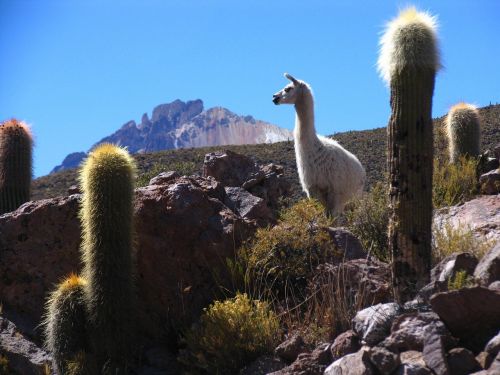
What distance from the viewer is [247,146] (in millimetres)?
41375

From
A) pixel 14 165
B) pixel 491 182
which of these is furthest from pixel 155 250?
pixel 491 182

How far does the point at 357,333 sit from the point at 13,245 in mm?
4335

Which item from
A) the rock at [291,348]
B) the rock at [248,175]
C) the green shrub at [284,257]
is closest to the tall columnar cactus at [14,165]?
the rock at [248,175]

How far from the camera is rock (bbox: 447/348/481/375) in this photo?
4715 mm

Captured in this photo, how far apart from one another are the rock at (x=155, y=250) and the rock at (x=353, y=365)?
2355 millimetres

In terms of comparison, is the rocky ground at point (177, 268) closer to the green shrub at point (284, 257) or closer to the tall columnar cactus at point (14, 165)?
the green shrub at point (284, 257)

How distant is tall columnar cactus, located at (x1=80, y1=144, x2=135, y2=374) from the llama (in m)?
4.36

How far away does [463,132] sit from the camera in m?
12.4

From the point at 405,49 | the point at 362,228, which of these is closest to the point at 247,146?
the point at 362,228

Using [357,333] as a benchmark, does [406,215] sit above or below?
above

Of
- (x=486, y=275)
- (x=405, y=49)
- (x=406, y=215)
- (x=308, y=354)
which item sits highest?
(x=405, y=49)

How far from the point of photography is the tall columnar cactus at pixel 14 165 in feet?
34.9

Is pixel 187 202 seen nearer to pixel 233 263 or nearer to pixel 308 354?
pixel 233 263

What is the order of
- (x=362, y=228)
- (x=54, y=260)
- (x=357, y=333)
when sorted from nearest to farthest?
(x=357, y=333)
(x=54, y=260)
(x=362, y=228)
